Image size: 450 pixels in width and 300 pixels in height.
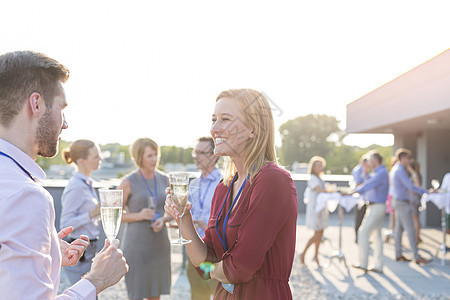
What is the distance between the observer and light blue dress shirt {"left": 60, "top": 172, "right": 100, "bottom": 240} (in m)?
3.46

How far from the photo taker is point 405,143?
14.6 m

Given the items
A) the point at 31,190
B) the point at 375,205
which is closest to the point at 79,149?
the point at 31,190

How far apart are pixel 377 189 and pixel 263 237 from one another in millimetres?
5350

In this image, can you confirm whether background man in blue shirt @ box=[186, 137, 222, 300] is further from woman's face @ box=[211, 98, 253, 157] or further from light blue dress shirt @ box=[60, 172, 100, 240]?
woman's face @ box=[211, 98, 253, 157]

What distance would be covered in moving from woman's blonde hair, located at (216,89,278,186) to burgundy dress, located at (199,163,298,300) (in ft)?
0.33

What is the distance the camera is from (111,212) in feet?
5.53

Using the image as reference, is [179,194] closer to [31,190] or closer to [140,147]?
[31,190]

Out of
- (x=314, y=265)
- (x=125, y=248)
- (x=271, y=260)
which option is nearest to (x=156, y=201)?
(x=125, y=248)

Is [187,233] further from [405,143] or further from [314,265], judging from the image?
[405,143]

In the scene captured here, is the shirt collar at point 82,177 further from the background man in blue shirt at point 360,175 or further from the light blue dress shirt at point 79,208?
the background man in blue shirt at point 360,175

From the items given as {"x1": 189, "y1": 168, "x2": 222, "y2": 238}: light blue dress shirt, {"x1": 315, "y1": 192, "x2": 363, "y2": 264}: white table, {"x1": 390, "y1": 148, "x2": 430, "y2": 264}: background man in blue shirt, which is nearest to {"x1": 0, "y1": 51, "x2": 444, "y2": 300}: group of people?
{"x1": 189, "y1": 168, "x2": 222, "y2": 238}: light blue dress shirt

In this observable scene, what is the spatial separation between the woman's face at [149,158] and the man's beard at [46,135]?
261 centimetres

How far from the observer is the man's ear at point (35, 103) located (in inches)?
48.6

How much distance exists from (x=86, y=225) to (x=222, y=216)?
2.05m
